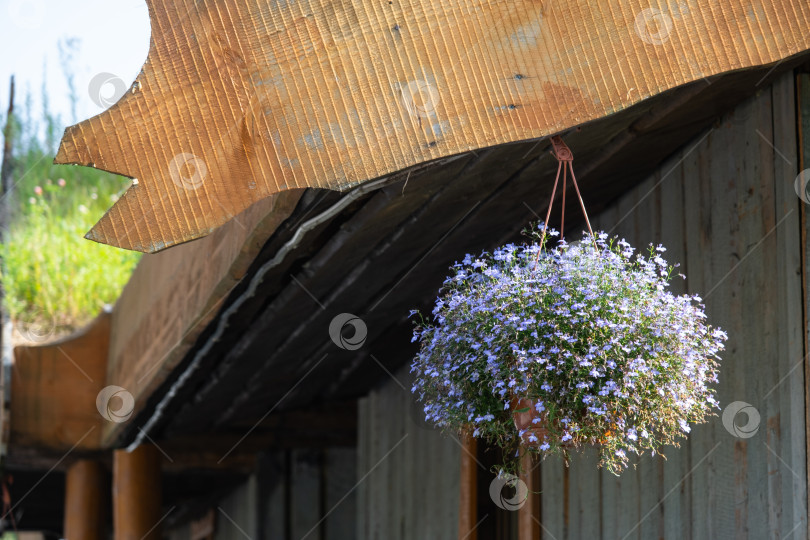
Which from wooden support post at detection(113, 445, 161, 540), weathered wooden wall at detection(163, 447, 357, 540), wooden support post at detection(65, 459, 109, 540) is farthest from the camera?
weathered wooden wall at detection(163, 447, 357, 540)

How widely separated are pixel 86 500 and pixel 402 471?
6.35 feet

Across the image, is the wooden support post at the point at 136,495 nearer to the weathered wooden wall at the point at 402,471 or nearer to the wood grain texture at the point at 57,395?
the wood grain texture at the point at 57,395

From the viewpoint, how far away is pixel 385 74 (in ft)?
6.59

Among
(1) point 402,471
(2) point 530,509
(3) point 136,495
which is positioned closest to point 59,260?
(3) point 136,495

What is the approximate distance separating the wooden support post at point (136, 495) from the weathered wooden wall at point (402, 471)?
3.79 feet

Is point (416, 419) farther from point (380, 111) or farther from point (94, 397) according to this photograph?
point (380, 111)

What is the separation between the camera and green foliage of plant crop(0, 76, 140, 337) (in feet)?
28.4

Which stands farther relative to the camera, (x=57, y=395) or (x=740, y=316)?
(x=57, y=395)

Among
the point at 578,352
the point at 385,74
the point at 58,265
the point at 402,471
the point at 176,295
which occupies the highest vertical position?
the point at 58,265

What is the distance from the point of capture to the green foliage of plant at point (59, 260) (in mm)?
8660

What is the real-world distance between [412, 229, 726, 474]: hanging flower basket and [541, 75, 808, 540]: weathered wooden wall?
56cm

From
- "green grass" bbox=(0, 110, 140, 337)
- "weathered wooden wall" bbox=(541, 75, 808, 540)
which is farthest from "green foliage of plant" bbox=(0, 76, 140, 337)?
"weathered wooden wall" bbox=(541, 75, 808, 540)

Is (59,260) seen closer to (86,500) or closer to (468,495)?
(86,500)

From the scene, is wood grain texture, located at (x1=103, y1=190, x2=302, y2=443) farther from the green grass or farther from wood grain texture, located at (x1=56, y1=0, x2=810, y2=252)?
the green grass
